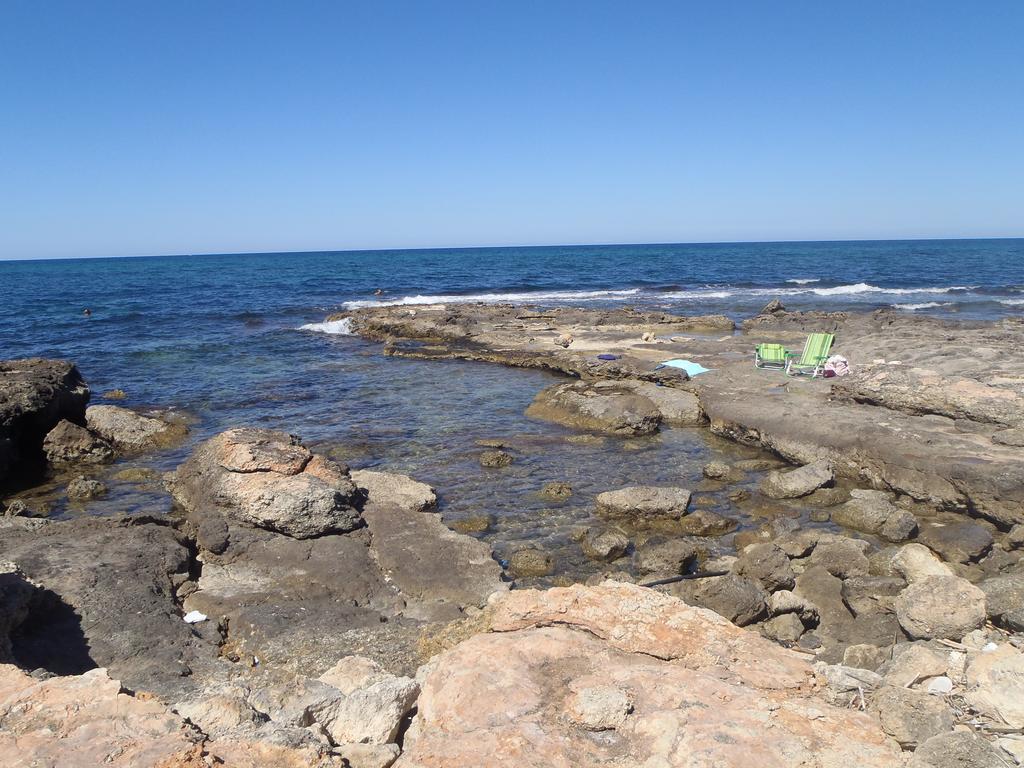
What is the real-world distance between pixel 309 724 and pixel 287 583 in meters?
3.76

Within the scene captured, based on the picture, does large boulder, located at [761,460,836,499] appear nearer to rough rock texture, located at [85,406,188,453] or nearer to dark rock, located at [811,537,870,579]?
dark rock, located at [811,537,870,579]

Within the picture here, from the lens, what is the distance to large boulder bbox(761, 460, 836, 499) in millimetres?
10852

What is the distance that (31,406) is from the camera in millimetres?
14156

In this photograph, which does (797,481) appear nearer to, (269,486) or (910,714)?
(910,714)

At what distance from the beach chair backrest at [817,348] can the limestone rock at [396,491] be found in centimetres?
1104

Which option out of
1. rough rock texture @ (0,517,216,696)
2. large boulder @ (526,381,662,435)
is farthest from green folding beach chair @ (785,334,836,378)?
rough rock texture @ (0,517,216,696)

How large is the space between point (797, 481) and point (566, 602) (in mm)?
6740

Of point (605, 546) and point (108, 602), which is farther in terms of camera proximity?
point (605, 546)

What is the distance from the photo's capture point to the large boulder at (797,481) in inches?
427

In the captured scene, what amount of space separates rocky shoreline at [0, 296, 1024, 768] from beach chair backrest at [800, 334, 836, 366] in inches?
58.1

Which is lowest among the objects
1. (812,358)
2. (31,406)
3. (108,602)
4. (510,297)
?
(108,602)

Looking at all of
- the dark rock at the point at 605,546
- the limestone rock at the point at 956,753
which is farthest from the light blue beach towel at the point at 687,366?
the limestone rock at the point at 956,753

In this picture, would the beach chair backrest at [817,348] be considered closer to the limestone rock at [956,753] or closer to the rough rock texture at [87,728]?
the limestone rock at [956,753]

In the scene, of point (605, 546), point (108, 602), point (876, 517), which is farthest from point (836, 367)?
point (108, 602)
